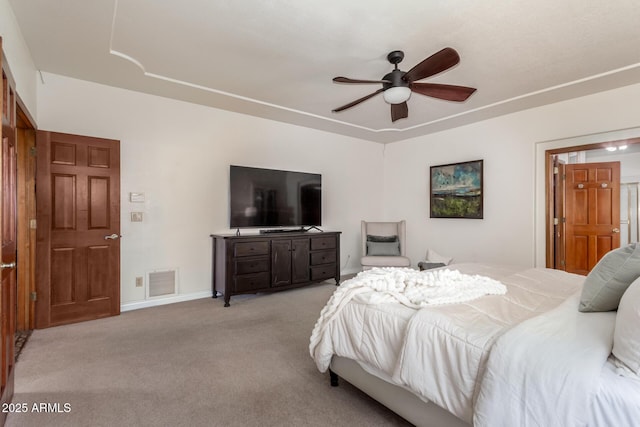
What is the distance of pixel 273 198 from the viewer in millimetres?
4609

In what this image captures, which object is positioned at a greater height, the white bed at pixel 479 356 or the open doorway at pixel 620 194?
the open doorway at pixel 620 194

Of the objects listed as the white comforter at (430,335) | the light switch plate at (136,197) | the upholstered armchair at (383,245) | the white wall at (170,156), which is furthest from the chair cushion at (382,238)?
the light switch plate at (136,197)

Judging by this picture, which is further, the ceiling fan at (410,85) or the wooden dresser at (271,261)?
the wooden dresser at (271,261)

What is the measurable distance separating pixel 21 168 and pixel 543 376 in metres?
4.22

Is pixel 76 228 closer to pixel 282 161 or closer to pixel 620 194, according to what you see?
pixel 282 161

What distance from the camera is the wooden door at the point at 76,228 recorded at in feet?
10.2

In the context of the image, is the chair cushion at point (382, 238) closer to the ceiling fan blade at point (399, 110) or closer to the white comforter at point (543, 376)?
the ceiling fan blade at point (399, 110)

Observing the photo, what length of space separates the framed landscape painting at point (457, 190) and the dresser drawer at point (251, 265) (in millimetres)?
3114

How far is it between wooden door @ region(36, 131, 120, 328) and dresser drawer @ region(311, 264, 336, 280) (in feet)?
8.09

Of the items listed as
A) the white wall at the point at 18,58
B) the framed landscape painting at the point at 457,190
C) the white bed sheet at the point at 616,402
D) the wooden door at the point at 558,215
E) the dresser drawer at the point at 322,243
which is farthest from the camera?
the framed landscape painting at the point at 457,190

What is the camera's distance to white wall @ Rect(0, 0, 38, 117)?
7.12 ft

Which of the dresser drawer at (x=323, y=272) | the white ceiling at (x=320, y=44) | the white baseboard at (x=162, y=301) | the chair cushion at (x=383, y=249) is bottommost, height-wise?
the white baseboard at (x=162, y=301)

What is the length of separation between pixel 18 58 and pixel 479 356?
3.76 meters

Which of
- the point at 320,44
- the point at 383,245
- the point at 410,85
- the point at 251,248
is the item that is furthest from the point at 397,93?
the point at 383,245
